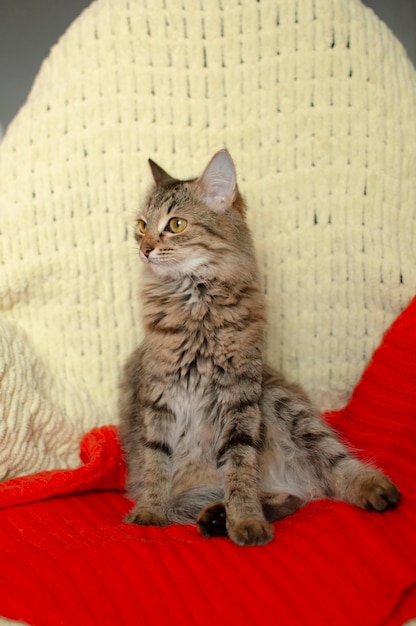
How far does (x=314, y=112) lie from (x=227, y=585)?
1470 mm

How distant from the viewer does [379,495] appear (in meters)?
1.34

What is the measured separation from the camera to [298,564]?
116cm

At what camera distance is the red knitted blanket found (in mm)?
1068

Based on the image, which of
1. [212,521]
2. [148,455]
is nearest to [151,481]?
[148,455]

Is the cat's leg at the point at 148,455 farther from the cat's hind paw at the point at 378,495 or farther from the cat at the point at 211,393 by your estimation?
the cat's hind paw at the point at 378,495

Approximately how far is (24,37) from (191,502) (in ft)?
6.57

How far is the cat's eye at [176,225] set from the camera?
158 cm

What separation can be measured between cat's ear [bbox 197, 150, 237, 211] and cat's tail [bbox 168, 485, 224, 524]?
762 mm

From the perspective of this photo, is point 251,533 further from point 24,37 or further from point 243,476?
point 24,37

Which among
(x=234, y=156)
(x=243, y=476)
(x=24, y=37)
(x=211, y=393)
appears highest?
(x=24, y=37)

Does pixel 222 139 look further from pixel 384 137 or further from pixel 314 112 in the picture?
pixel 384 137

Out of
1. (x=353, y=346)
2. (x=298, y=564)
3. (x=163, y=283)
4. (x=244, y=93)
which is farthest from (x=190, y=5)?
(x=298, y=564)

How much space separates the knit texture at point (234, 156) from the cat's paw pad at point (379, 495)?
0.63 metres

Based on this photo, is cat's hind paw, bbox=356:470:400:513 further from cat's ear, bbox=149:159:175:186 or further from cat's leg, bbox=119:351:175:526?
cat's ear, bbox=149:159:175:186
